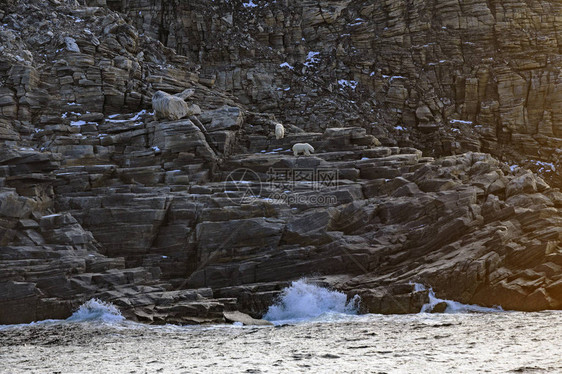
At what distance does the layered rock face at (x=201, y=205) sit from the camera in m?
25.5

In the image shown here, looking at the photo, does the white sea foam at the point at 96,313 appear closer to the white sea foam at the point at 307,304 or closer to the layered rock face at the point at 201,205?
the layered rock face at the point at 201,205

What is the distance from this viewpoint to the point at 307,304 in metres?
25.2

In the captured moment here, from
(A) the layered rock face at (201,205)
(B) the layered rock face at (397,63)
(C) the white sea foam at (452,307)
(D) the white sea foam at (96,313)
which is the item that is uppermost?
(B) the layered rock face at (397,63)

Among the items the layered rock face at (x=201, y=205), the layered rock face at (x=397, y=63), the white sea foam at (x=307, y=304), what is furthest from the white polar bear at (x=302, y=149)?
the layered rock face at (x=397, y=63)

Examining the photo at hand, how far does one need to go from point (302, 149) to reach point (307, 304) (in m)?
10.5

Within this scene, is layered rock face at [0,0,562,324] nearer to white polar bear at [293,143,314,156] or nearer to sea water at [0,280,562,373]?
white polar bear at [293,143,314,156]

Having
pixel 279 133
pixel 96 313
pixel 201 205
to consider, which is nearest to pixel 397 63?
pixel 279 133

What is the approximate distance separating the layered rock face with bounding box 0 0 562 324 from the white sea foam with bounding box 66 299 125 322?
0.36m

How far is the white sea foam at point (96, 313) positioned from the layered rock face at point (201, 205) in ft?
1.19

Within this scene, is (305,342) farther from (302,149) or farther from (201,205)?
(302,149)

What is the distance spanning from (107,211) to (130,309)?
6.08 metres

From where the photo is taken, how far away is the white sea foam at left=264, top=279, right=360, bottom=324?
25.0 metres

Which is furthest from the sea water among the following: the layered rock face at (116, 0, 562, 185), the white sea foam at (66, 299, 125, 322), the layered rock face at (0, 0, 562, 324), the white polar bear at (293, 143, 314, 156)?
the layered rock face at (116, 0, 562, 185)

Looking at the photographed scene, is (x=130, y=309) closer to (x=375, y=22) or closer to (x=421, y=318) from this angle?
(x=421, y=318)
